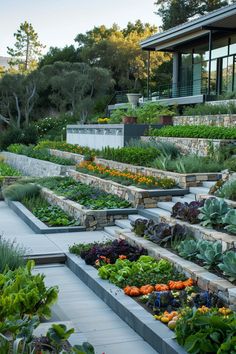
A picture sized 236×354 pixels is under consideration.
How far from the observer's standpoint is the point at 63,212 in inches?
446

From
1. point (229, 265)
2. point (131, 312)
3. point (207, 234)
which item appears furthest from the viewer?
point (207, 234)

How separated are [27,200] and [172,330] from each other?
28.5 feet

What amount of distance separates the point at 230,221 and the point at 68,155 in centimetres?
1244

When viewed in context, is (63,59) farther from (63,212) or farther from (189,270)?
(189,270)

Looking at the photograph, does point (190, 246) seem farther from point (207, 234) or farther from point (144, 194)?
point (144, 194)

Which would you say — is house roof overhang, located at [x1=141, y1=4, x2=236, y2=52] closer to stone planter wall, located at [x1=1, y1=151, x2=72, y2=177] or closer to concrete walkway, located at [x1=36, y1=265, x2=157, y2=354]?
stone planter wall, located at [x1=1, y1=151, x2=72, y2=177]

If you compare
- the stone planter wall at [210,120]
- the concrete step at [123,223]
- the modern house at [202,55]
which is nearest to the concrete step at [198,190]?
the concrete step at [123,223]

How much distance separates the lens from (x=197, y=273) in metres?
5.95

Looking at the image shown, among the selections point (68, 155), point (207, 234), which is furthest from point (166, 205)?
point (68, 155)

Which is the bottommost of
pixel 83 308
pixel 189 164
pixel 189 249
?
pixel 83 308

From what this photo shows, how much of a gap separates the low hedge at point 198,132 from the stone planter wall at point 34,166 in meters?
3.04

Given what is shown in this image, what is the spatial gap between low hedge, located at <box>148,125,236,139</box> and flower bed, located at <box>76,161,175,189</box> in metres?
2.10

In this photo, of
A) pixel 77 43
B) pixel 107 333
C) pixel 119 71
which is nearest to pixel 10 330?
pixel 107 333

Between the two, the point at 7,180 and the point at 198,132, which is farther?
the point at 7,180
